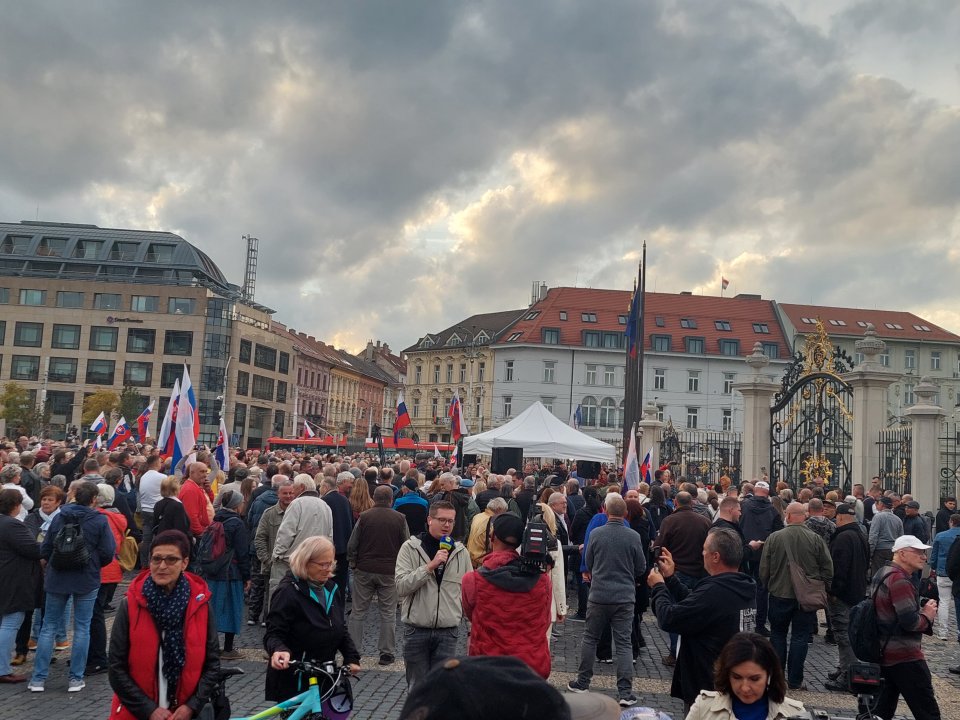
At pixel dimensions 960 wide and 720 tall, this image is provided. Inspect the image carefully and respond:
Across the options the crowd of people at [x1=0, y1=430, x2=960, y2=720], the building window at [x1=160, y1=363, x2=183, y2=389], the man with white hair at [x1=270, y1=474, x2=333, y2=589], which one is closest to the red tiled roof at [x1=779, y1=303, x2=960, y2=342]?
the building window at [x1=160, y1=363, x2=183, y2=389]

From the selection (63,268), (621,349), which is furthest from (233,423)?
(621,349)

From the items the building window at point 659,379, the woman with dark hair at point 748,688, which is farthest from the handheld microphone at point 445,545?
the building window at point 659,379

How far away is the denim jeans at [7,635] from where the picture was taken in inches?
341

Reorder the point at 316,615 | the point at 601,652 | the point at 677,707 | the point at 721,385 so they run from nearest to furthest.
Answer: the point at 316,615 → the point at 677,707 → the point at 601,652 → the point at 721,385

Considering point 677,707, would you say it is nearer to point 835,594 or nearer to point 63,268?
point 835,594

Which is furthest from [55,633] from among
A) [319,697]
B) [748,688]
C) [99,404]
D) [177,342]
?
[177,342]

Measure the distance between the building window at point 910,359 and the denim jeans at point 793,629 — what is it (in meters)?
62.3

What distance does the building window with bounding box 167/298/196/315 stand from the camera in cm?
7744

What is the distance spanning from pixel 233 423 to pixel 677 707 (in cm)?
7228

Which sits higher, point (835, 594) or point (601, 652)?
point (835, 594)

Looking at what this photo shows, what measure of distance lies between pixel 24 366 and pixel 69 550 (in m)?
75.3

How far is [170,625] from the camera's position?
16.1 feet

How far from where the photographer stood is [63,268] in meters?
81.9

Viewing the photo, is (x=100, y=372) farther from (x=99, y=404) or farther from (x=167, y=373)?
(x=99, y=404)
